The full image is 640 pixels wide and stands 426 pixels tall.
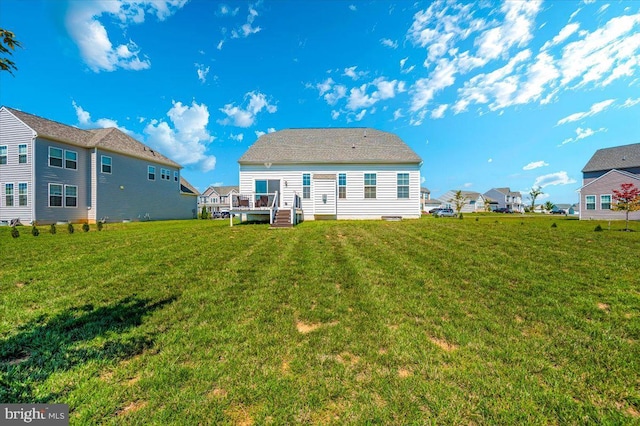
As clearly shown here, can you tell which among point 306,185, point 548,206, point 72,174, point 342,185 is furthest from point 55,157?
point 548,206

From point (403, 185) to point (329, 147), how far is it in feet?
21.0

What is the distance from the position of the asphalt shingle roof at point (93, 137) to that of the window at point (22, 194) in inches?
146

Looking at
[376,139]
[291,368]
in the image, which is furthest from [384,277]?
[376,139]

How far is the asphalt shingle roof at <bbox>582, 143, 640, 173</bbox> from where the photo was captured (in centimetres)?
Answer: 2990

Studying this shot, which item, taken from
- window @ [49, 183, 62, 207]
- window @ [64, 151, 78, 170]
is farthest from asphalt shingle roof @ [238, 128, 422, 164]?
window @ [49, 183, 62, 207]

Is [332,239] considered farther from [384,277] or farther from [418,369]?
[418,369]

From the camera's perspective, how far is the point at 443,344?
3.10 metres

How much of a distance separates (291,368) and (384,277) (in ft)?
11.1

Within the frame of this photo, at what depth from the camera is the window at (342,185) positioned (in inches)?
744

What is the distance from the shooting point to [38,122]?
18.1m

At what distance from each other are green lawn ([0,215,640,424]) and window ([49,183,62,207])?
15.7 meters

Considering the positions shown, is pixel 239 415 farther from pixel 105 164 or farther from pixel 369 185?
pixel 105 164

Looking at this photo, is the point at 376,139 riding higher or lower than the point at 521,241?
higher

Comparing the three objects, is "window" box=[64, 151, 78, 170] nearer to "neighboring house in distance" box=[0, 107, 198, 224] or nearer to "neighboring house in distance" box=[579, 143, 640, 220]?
"neighboring house in distance" box=[0, 107, 198, 224]
